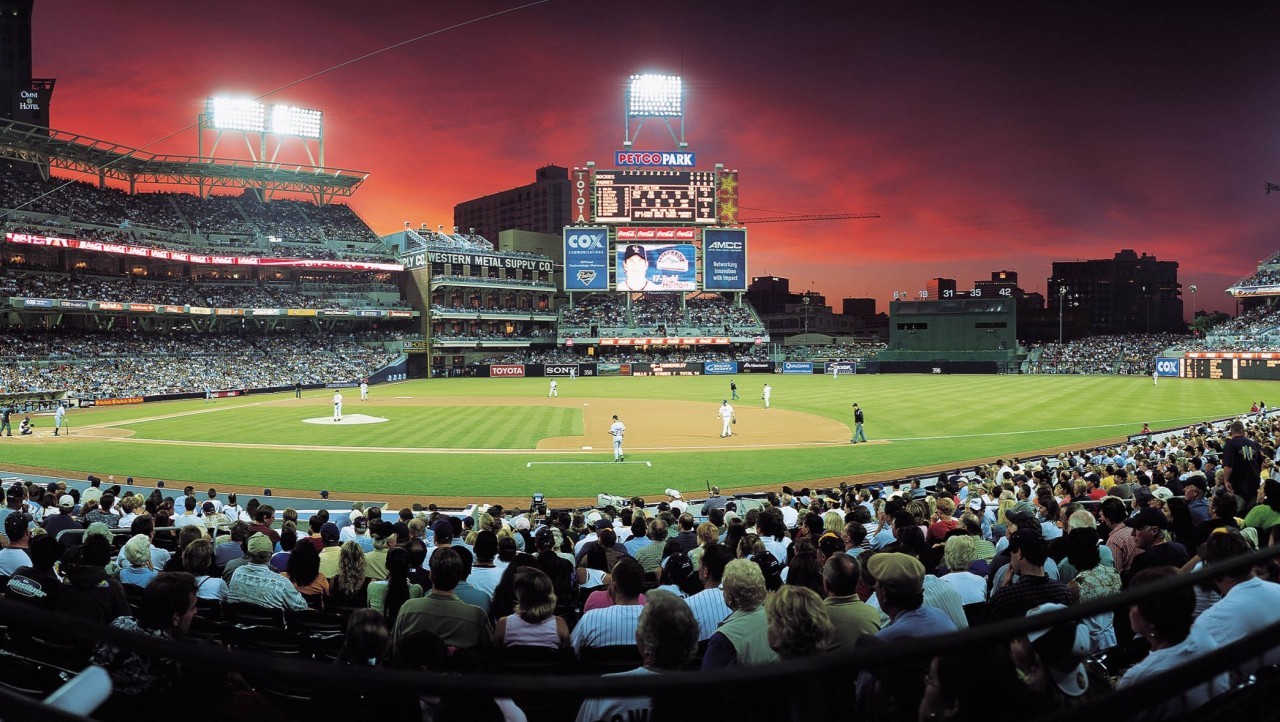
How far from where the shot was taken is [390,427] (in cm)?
3434

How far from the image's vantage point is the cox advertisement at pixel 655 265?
93.7 m

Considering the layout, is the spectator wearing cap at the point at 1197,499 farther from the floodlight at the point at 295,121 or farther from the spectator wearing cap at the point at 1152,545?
→ the floodlight at the point at 295,121

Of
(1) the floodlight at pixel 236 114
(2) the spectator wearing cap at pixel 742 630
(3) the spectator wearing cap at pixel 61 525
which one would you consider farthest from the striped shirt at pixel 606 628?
(1) the floodlight at pixel 236 114

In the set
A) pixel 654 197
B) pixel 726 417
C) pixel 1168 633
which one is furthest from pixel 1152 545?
pixel 654 197

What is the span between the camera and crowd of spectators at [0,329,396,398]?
51.7 metres

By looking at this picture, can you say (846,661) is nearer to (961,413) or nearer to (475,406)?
(961,413)

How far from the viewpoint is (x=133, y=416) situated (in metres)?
40.5

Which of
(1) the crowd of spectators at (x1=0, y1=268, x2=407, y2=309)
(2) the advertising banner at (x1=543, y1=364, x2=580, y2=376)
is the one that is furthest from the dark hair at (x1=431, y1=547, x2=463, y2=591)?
(2) the advertising banner at (x1=543, y1=364, x2=580, y2=376)

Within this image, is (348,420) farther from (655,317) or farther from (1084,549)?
(655,317)

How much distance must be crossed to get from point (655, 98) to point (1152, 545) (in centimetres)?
9667

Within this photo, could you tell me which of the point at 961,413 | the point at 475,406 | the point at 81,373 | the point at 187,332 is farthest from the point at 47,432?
the point at 961,413

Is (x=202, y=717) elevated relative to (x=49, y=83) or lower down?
lower down

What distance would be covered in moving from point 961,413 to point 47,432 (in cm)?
4631

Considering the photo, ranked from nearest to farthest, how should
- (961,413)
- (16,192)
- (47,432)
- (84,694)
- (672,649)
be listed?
(84,694) < (672,649) < (47,432) < (961,413) < (16,192)
